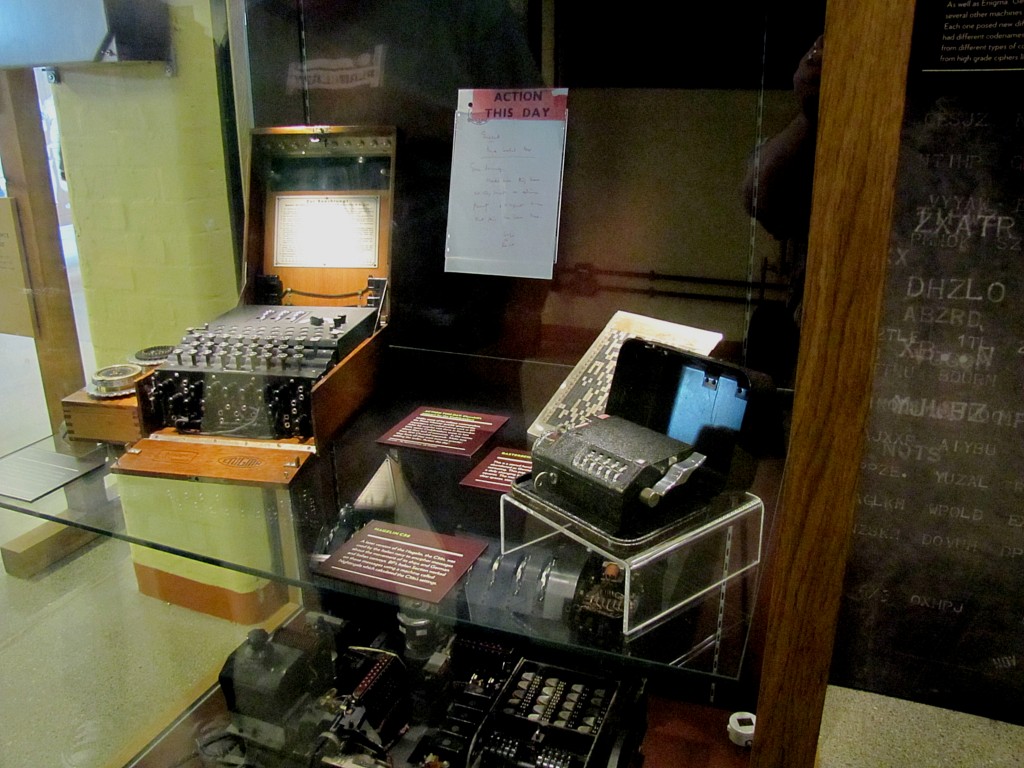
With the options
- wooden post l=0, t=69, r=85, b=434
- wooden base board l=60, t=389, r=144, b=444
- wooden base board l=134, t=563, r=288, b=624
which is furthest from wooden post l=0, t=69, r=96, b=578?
wooden base board l=134, t=563, r=288, b=624

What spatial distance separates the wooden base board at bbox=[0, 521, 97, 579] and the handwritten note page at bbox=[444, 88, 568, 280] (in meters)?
0.94

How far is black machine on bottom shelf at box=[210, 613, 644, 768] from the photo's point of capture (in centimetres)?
111

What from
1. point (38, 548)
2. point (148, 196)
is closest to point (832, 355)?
point (148, 196)

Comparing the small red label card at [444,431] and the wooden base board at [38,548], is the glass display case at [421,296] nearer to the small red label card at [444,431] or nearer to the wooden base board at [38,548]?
the small red label card at [444,431]

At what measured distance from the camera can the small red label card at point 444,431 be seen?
3.92 ft

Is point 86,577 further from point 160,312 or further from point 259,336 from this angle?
point 259,336

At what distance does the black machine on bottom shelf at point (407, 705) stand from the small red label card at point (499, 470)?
0.22 metres

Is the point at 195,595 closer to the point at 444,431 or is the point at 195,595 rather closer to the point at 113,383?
the point at 113,383

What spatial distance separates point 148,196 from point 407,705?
3.91ft

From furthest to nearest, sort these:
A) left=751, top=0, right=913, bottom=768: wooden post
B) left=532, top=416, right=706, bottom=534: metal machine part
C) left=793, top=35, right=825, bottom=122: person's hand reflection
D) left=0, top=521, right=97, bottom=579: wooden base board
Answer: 1. left=0, top=521, right=97, bottom=579: wooden base board
2. left=532, top=416, right=706, bottom=534: metal machine part
3. left=793, top=35, right=825, bottom=122: person's hand reflection
4. left=751, top=0, right=913, bottom=768: wooden post

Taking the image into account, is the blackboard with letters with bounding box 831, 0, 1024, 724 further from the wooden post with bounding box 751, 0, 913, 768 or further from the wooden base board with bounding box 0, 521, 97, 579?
the wooden base board with bounding box 0, 521, 97, 579

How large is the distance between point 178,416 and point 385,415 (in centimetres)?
32

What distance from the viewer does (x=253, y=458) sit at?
45.7 inches

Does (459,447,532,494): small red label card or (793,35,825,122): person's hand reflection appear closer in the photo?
(793,35,825,122): person's hand reflection
